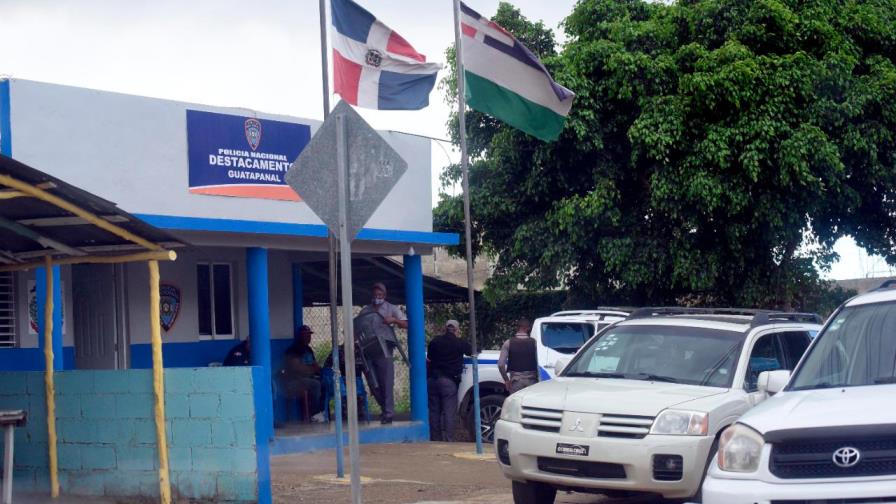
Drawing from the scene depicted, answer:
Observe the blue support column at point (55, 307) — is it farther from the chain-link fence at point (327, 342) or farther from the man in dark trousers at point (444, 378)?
the chain-link fence at point (327, 342)

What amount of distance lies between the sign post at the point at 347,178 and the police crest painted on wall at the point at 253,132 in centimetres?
664

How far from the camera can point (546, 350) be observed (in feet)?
56.2

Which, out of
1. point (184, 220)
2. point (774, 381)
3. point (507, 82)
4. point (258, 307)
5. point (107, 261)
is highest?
point (507, 82)

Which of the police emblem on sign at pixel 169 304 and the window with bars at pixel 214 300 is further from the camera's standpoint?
the window with bars at pixel 214 300

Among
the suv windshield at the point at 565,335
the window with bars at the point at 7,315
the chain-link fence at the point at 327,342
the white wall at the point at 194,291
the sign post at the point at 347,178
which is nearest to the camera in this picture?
the sign post at the point at 347,178

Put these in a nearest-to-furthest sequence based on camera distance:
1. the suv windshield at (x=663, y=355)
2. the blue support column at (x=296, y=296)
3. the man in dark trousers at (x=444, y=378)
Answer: the suv windshield at (x=663, y=355), the man in dark trousers at (x=444, y=378), the blue support column at (x=296, y=296)

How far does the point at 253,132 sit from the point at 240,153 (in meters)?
0.37

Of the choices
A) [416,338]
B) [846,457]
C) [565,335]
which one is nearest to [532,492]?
[846,457]

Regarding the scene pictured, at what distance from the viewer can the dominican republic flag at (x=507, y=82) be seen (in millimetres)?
14578

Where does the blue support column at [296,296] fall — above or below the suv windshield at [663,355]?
above

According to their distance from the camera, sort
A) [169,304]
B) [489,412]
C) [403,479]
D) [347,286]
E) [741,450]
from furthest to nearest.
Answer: [489,412]
[169,304]
[403,479]
[347,286]
[741,450]

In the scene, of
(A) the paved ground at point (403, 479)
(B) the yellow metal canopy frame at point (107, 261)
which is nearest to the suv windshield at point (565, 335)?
(A) the paved ground at point (403, 479)

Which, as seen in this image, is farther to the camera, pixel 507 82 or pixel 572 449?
pixel 507 82

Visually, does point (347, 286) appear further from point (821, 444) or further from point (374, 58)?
point (374, 58)
